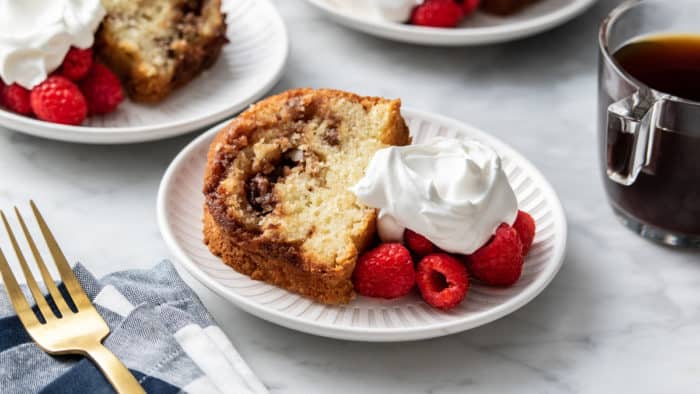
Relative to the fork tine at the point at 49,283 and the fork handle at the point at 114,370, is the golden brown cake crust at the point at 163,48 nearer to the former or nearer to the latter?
the fork tine at the point at 49,283

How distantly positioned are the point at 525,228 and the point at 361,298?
1.16ft

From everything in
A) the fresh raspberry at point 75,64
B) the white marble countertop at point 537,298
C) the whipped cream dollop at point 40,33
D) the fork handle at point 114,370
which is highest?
the whipped cream dollop at point 40,33

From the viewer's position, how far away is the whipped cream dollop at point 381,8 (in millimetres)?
2608

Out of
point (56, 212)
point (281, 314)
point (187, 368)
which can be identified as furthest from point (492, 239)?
point (56, 212)

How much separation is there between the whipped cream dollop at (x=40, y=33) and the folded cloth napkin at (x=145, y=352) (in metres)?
0.66

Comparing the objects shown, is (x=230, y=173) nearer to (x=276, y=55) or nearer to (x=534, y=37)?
(x=276, y=55)

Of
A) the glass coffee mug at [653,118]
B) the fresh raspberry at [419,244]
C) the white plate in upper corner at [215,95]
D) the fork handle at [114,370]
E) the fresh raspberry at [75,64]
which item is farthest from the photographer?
the fresh raspberry at [75,64]

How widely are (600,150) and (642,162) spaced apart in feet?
0.57

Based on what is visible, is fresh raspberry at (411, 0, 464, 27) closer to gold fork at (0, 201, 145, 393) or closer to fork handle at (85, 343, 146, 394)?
gold fork at (0, 201, 145, 393)

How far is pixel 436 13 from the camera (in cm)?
262

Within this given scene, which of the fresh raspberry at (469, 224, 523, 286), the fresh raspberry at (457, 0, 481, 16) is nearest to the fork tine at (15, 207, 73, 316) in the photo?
the fresh raspberry at (469, 224, 523, 286)

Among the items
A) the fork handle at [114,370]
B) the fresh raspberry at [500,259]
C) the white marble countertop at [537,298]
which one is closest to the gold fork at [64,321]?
the fork handle at [114,370]

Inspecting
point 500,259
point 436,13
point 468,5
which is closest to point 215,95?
point 436,13

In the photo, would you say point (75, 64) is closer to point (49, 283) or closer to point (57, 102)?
point (57, 102)
